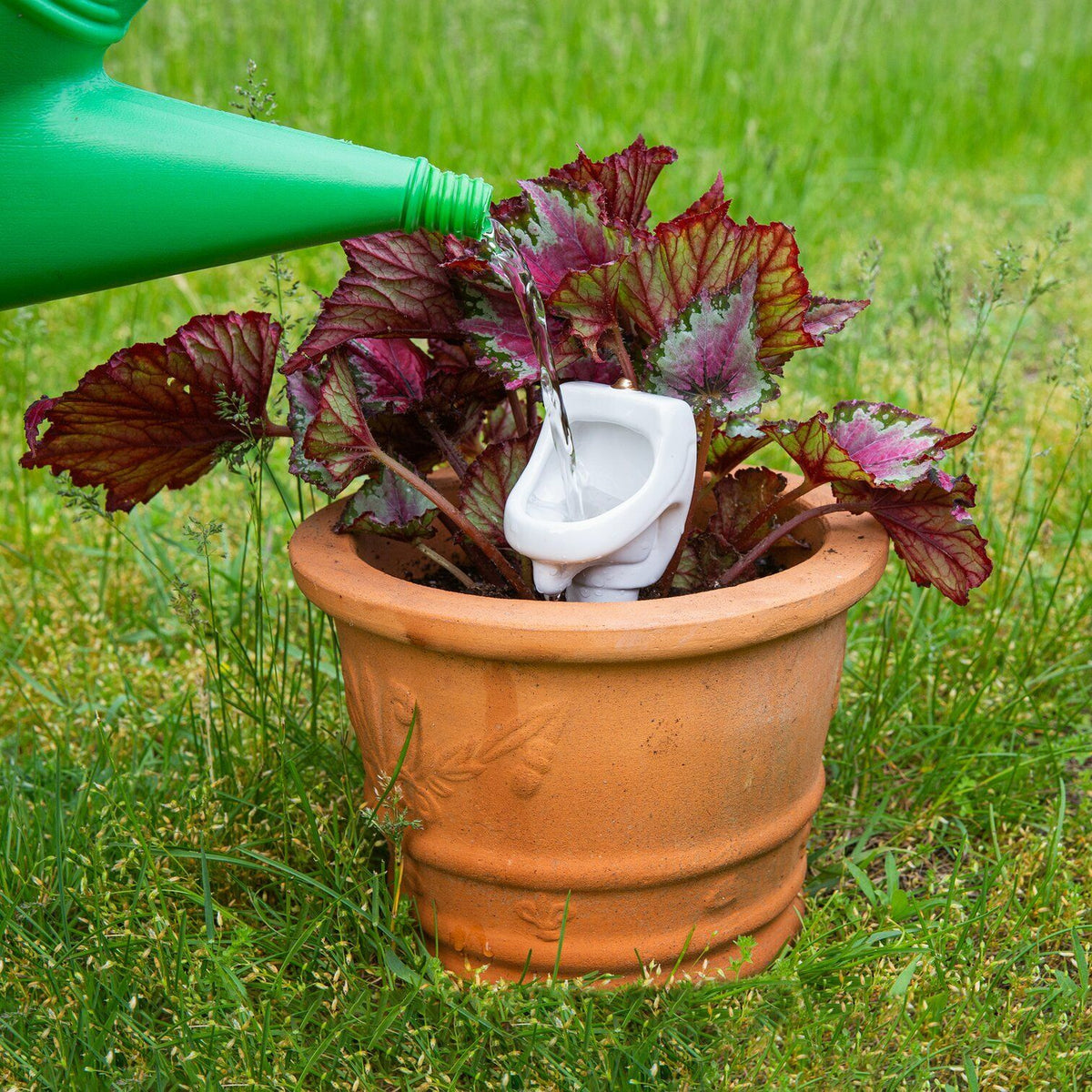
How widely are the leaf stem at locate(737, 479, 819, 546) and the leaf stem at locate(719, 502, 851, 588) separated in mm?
22

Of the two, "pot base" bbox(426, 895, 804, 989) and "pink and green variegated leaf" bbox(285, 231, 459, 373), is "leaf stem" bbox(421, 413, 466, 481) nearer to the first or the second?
"pink and green variegated leaf" bbox(285, 231, 459, 373)

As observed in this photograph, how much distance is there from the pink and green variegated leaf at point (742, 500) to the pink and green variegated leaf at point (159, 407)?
1.89 feet

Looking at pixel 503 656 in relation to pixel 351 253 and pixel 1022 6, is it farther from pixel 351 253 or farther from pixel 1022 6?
pixel 1022 6

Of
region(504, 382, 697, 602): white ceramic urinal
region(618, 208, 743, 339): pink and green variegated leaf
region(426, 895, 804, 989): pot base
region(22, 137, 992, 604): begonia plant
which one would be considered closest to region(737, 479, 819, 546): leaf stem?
region(22, 137, 992, 604): begonia plant

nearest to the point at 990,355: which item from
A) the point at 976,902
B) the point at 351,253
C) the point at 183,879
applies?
the point at 976,902

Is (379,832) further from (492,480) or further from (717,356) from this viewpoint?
(717,356)

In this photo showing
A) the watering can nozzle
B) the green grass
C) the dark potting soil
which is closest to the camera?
the watering can nozzle

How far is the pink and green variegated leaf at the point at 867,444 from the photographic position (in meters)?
1.34

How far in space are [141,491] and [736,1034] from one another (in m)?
0.94

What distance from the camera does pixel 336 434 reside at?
1405 mm

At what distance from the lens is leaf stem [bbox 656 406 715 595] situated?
139 cm

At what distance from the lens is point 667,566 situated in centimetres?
147

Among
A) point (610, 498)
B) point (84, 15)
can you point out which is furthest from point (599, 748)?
point (84, 15)

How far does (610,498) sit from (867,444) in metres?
0.30
